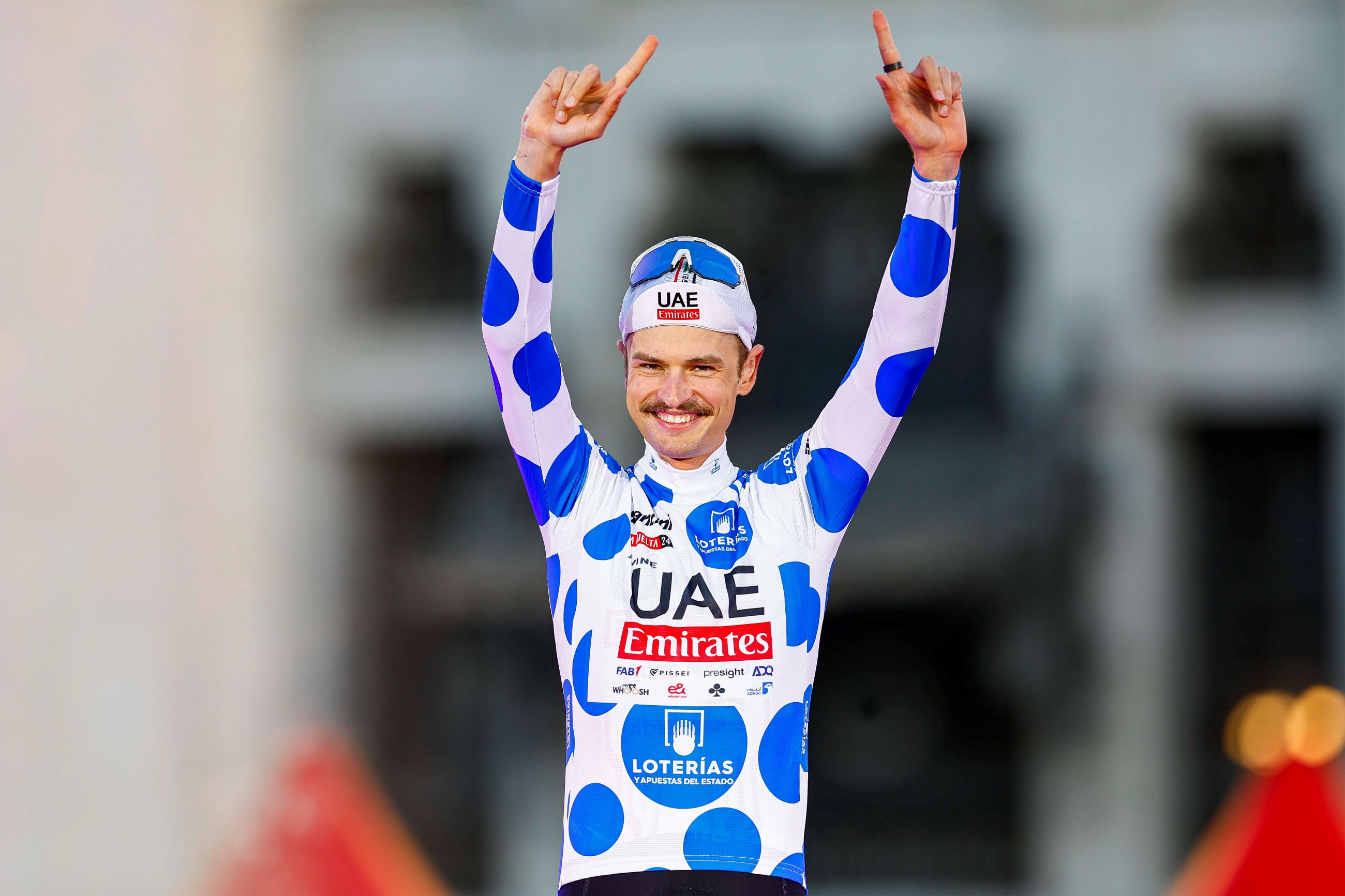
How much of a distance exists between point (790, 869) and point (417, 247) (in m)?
9.40

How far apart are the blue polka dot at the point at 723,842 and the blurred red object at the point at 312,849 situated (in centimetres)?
354

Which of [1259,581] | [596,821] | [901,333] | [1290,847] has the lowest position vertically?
[1290,847]

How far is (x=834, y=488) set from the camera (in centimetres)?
282

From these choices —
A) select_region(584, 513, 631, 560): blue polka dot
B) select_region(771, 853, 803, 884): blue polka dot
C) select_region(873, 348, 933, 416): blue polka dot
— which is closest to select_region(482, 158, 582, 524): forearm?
select_region(584, 513, 631, 560): blue polka dot

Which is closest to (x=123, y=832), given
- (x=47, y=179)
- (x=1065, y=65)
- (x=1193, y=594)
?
(x=47, y=179)

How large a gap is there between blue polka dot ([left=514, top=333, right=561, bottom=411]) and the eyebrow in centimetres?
16

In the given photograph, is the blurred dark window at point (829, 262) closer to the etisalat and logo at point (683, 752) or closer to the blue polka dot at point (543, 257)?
the blue polka dot at point (543, 257)

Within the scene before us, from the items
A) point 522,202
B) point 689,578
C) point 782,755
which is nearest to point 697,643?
point 689,578

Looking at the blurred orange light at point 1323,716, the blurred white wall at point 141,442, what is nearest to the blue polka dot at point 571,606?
the blurred orange light at point 1323,716

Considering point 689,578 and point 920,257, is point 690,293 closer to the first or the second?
point 920,257

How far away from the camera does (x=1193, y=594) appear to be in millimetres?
10641

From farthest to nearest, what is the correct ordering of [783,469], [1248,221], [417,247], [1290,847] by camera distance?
[417,247]
[1248,221]
[1290,847]
[783,469]

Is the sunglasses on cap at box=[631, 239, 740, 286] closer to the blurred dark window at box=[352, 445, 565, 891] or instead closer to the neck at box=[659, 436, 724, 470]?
the neck at box=[659, 436, 724, 470]

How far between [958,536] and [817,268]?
7.22 ft
